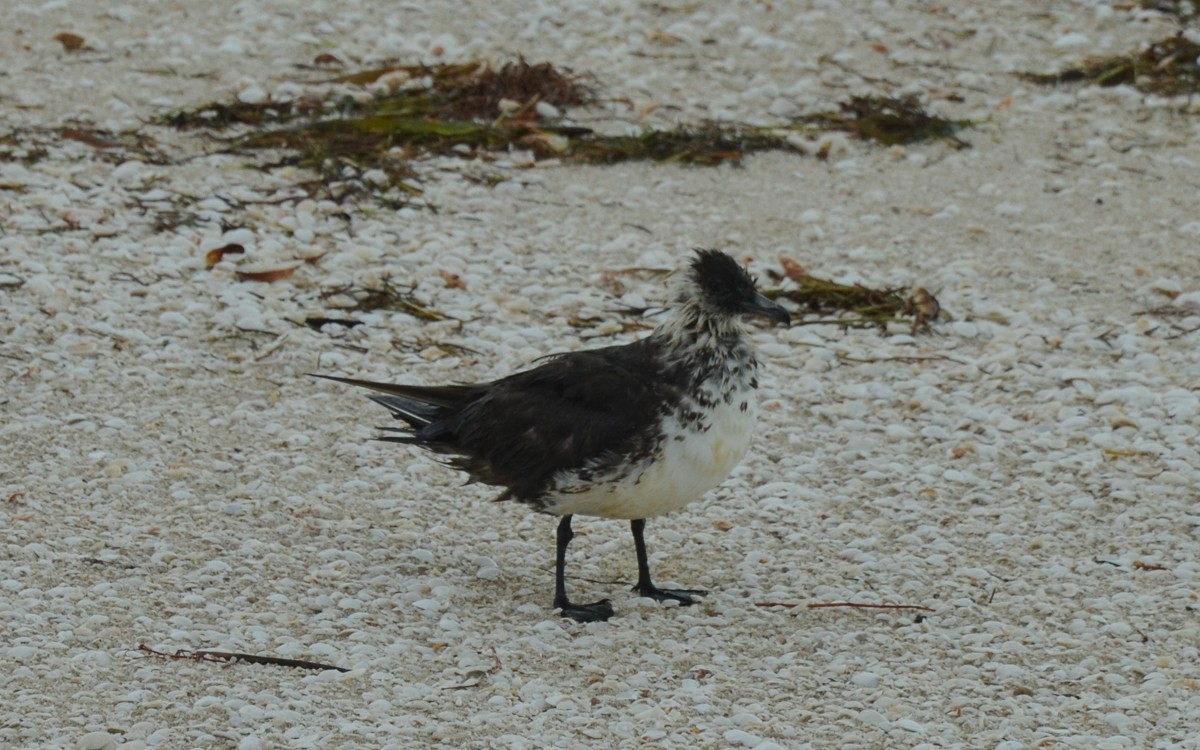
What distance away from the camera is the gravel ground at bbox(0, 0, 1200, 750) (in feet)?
19.2

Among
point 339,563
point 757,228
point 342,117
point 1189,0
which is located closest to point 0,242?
point 342,117

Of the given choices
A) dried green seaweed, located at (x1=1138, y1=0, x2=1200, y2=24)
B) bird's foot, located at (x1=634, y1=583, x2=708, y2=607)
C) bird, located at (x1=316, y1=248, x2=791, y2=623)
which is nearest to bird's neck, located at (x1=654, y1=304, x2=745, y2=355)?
bird, located at (x1=316, y1=248, x2=791, y2=623)

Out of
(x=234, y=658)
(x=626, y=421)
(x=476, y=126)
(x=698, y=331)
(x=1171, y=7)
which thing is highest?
(x=1171, y=7)

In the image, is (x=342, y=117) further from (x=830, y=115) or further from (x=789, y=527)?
(x=789, y=527)

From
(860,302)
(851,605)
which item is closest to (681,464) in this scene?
(851,605)

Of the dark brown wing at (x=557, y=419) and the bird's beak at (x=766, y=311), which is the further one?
the bird's beak at (x=766, y=311)

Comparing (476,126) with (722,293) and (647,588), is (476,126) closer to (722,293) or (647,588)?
(722,293)

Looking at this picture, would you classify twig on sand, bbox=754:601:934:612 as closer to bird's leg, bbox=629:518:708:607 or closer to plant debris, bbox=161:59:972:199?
bird's leg, bbox=629:518:708:607

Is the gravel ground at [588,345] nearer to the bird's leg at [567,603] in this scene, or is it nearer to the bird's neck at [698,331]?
the bird's leg at [567,603]

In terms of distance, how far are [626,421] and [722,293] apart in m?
0.79

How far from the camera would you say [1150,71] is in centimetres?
1362

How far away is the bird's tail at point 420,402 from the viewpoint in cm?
712

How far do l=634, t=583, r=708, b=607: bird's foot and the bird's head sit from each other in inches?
45.3

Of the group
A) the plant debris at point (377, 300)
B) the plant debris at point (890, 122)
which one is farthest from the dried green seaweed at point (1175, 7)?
the plant debris at point (377, 300)
